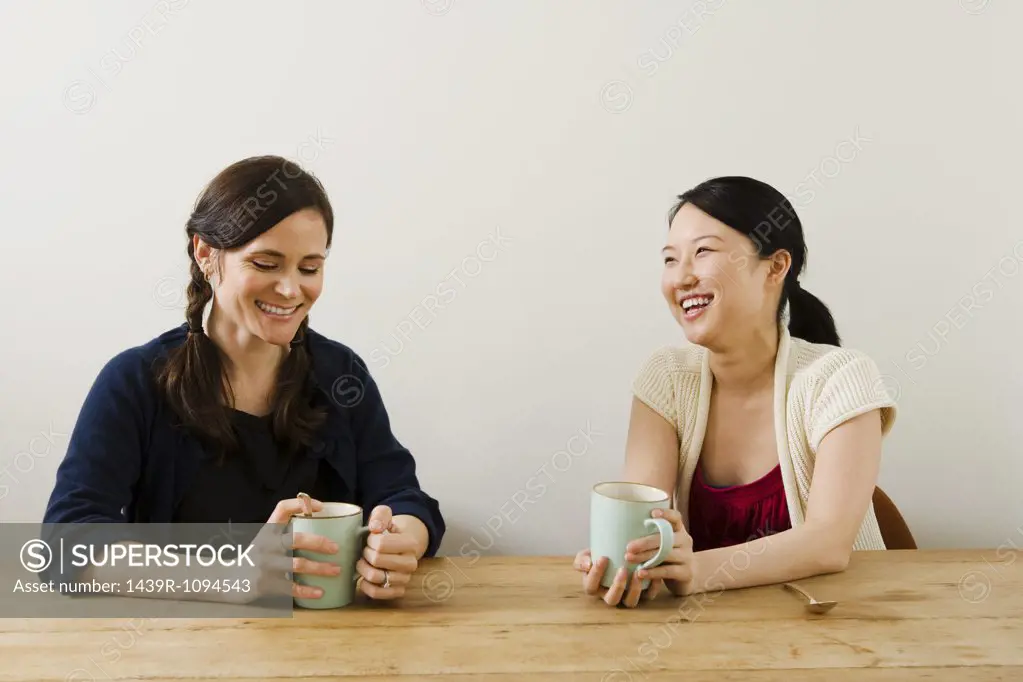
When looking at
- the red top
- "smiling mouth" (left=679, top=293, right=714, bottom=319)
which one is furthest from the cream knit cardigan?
"smiling mouth" (left=679, top=293, right=714, bottom=319)

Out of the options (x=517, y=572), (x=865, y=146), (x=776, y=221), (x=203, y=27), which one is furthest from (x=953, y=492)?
(x=203, y=27)

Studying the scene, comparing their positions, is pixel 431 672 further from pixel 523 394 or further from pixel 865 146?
pixel 865 146

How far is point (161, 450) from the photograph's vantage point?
119cm

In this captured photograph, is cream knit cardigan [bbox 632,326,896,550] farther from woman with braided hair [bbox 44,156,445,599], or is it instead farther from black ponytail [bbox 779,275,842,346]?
woman with braided hair [bbox 44,156,445,599]

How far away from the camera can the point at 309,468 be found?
1.28 metres

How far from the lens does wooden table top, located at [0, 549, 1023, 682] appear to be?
775 mm

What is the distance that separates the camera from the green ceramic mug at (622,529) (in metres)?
0.94

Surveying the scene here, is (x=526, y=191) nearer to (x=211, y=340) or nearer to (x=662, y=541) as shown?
(x=211, y=340)

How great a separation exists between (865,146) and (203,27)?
1.53 metres

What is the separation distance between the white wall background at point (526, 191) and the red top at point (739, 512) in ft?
1.87

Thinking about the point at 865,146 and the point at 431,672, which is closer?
the point at 431,672

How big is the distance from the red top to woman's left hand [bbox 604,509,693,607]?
1.23ft

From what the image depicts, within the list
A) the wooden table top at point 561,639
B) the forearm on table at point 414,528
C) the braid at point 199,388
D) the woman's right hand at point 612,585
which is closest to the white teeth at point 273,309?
the braid at point 199,388

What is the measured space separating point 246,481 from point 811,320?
102 cm
